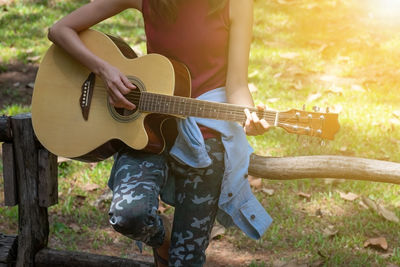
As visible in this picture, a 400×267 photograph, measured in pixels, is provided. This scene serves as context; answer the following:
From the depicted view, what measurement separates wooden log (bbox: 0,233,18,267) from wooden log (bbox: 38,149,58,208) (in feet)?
0.92

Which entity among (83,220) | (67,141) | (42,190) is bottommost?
(83,220)

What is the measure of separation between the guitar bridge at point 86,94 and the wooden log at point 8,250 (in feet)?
2.79

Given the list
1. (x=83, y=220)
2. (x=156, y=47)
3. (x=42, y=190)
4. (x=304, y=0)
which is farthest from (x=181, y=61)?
(x=304, y=0)

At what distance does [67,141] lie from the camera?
2787mm

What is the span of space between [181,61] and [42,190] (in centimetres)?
99

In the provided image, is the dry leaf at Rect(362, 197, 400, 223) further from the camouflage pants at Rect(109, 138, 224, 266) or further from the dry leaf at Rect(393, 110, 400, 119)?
the camouflage pants at Rect(109, 138, 224, 266)

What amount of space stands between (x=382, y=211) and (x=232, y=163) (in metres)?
1.57

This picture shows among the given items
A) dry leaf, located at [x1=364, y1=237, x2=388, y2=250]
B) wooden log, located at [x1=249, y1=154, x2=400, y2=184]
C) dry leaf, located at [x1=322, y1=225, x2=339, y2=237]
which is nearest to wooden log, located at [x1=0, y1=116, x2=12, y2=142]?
wooden log, located at [x1=249, y1=154, x2=400, y2=184]

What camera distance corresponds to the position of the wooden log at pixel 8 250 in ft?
10.1

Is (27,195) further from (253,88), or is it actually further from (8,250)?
(253,88)

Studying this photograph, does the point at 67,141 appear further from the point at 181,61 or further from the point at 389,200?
the point at 389,200

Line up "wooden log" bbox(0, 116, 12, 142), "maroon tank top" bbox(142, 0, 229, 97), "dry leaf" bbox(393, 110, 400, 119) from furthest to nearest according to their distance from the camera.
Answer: "dry leaf" bbox(393, 110, 400, 119) → "wooden log" bbox(0, 116, 12, 142) → "maroon tank top" bbox(142, 0, 229, 97)

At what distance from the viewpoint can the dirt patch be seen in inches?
228

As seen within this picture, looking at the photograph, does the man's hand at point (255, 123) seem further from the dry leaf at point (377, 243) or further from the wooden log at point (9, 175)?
the dry leaf at point (377, 243)
